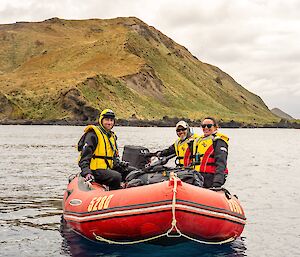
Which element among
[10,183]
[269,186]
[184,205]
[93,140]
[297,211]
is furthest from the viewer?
[269,186]

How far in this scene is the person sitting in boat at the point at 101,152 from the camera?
11.1m

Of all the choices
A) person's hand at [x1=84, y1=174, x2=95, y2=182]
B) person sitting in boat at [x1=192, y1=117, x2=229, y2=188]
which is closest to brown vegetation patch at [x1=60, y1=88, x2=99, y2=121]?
person sitting in boat at [x1=192, y1=117, x2=229, y2=188]

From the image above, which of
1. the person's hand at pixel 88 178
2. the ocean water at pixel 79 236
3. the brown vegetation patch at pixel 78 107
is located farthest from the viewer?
the brown vegetation patch at pixel 78 107

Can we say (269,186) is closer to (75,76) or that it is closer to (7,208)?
(7,208)

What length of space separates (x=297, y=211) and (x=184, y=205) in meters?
9.01

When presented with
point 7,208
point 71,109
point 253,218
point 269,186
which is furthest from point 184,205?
point 71,109

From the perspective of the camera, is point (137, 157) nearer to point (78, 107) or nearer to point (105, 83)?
point (78, 107)

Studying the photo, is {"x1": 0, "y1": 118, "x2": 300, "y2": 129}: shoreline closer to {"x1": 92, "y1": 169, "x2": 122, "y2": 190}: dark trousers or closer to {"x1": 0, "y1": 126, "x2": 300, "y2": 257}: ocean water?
{"x1": 0, "y1": 126, "x2": 300, "y2": 257}: ocean water

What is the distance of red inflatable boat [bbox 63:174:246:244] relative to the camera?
8828mm

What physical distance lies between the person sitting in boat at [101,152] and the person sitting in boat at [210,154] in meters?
1.92

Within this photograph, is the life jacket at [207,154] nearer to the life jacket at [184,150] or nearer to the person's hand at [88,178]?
the life jacket at [184,150]

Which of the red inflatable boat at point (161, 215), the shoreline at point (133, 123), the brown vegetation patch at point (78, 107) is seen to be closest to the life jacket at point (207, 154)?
the red inflatable boat at point (161, 215)

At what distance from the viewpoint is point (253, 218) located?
15.1 m

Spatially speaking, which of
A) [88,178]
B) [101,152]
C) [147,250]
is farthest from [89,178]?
[147,250]
